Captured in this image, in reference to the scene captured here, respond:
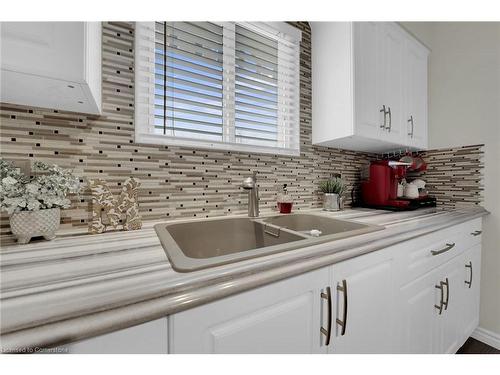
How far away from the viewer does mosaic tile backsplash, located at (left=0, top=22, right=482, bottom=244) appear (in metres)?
0.85

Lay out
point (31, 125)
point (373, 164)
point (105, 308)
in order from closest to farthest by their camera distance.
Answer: point (105, 308), point (31, 125), point (373, 164)

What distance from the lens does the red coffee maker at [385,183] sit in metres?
1.60

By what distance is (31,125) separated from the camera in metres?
0.84

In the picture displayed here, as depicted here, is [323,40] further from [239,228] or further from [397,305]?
[397,305]

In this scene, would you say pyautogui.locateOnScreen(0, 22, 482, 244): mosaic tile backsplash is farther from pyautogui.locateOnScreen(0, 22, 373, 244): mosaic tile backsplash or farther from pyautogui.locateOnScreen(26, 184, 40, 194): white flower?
pyautogui.locateOnScreen(26, 184, 40, 194): white flower

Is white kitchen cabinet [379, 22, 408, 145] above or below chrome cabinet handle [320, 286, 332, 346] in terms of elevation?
above

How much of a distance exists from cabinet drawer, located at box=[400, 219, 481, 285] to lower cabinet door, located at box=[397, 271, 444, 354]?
1.9 inches

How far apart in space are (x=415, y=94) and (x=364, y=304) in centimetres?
172

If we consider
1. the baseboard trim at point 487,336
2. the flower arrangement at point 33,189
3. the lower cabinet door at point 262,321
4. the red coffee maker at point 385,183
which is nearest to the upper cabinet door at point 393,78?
the red coffee maker at point 385,183

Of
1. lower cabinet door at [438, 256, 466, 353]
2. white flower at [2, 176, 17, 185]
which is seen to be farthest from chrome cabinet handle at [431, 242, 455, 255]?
white flower at [2, 176, 17, 185]

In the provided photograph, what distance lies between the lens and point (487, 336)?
5.21 feet

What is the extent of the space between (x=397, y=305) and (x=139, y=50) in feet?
5.20

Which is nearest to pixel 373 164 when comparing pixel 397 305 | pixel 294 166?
pixel 294 166

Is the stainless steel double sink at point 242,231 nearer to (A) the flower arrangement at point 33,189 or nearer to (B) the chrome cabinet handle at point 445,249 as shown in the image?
(A) the flower arrangement at point 33,189
